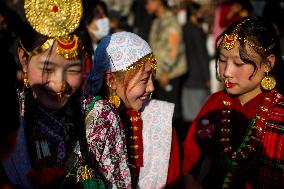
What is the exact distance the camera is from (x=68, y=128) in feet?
10.5

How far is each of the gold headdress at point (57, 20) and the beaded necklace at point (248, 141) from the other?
129 centimetres

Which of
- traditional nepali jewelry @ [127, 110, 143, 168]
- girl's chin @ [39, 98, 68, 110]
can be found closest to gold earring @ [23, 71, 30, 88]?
girl's chin @ [39, 98, 68, 110]

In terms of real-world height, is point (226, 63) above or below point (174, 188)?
above

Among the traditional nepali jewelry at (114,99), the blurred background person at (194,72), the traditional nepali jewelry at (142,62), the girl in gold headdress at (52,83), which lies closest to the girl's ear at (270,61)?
the traditional nepali jewelry at (142,62)

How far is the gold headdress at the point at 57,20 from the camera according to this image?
10.0ft

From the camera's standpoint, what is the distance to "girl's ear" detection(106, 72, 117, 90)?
3.68 meters

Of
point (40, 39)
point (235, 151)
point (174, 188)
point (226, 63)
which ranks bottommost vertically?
point (174, 188)

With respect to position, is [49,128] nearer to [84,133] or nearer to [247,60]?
[84,133]

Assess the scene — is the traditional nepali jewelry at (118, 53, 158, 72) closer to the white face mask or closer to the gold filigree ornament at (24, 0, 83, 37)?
the gold filigree ornament at (24, 0, 83, 37)

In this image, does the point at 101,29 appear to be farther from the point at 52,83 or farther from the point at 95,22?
the point at 52,83

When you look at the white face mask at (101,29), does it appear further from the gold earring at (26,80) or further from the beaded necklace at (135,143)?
the gold earring at (26,80)

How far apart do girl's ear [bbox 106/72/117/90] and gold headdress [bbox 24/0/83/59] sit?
572 millimetres

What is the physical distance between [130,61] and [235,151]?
0.94 m

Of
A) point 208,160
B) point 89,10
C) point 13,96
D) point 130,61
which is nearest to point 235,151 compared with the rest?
point 208,160
